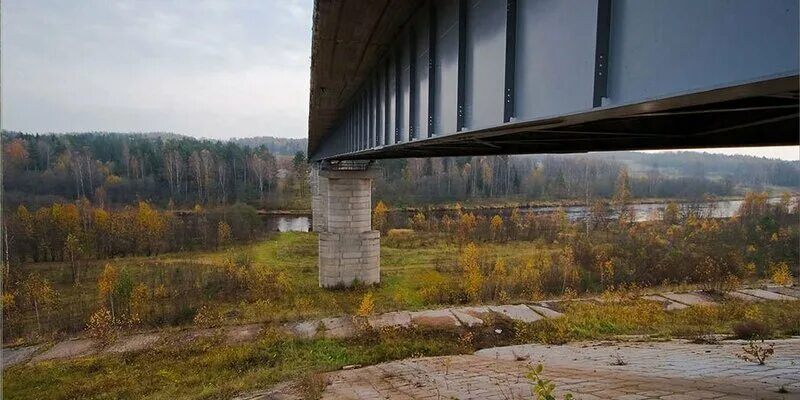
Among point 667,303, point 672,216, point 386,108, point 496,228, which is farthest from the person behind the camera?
point 672,216

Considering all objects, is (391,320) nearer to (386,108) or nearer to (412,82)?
(386,108)

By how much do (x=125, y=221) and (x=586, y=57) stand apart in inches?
1943

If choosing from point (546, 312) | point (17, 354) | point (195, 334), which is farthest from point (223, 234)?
point (546, 312)

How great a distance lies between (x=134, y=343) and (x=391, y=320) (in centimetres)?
917

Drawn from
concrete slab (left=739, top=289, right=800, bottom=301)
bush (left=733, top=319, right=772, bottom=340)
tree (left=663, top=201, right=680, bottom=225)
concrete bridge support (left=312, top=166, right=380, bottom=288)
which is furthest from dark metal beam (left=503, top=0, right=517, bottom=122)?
tree (left=663, top=201, right=680, bottom=225)

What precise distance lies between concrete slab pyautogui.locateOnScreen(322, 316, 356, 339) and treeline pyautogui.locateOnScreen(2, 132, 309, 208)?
56240 millimetres

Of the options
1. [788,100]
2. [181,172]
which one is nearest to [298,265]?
[788,100]

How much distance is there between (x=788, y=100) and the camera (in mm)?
3191

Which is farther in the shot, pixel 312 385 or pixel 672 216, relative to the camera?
pixel 672 216

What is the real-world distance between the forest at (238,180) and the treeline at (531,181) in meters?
0.22

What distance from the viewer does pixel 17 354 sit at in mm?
16156

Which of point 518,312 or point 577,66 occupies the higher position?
point 577,66

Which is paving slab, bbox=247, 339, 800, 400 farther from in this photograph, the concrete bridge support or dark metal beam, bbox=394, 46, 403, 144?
the concrete bridge support

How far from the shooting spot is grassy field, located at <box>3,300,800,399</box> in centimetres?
1198
